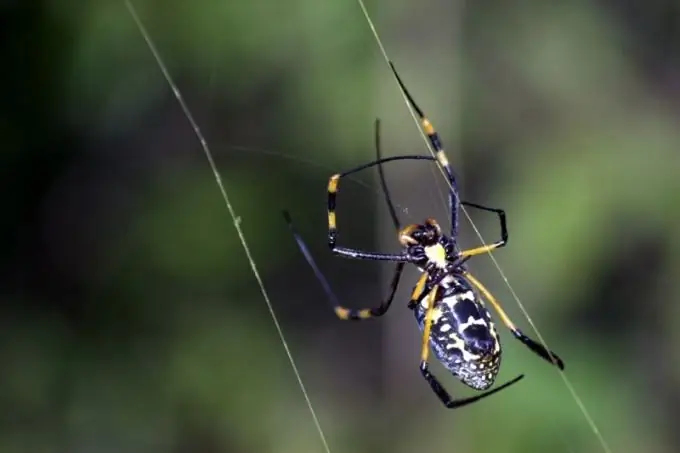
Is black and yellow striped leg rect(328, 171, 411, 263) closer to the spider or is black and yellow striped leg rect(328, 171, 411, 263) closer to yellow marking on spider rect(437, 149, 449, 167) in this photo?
the spider

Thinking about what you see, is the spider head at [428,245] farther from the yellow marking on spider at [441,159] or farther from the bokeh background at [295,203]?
the bokeh background at [295,203]

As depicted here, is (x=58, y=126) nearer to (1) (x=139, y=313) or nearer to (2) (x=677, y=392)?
(1) (x=139, y=313)

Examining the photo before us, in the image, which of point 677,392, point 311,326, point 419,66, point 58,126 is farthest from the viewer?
point 311,326

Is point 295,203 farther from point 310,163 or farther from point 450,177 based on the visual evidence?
point 450,177

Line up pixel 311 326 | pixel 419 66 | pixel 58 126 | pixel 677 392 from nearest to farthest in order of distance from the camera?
pixel 419 66
pixel 58 126
pixel 677 392
pixel 311 326

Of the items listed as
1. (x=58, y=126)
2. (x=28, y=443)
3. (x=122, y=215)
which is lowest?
(x=28, y=443)

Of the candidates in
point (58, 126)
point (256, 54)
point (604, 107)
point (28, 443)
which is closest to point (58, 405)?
point (28, 443)
